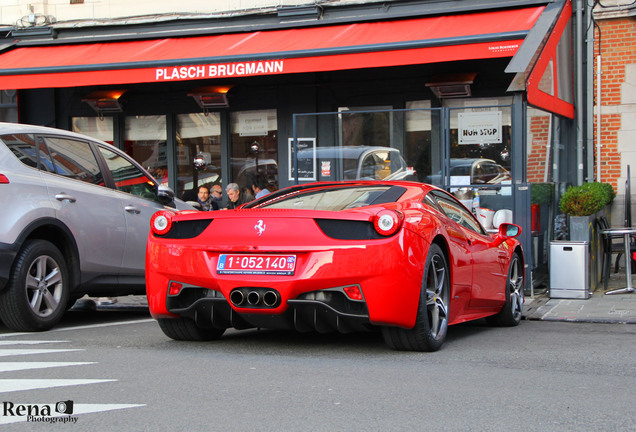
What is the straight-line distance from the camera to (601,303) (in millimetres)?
10016

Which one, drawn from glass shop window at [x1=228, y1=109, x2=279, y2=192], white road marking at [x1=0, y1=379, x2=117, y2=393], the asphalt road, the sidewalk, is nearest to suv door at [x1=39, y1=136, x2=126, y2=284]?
the asphalt road

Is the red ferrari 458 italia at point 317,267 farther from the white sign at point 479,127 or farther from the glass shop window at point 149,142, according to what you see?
the glass shop window at point 149,142

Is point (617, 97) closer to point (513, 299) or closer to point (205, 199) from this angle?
point (513, 299)

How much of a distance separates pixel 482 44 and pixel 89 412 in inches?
357

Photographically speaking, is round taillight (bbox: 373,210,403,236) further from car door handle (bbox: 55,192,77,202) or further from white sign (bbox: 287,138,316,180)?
white sign (bbox: 287,138,316,180)

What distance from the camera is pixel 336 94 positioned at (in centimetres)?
1516

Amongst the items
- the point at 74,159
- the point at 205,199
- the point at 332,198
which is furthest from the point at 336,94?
the point at 332,198

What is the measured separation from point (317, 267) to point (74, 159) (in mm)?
3565

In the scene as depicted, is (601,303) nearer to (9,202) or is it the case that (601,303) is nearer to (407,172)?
(407,172)

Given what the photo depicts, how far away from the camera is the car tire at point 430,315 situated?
19.5 ft

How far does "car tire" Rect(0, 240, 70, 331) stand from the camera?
7270 millimetres

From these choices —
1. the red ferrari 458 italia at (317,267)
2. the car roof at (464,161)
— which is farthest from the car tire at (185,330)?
the car roof at (464,161)

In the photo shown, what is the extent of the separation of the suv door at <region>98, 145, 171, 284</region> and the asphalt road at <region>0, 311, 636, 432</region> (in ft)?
4.86

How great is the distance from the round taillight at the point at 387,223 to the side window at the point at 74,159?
11.7 ft
